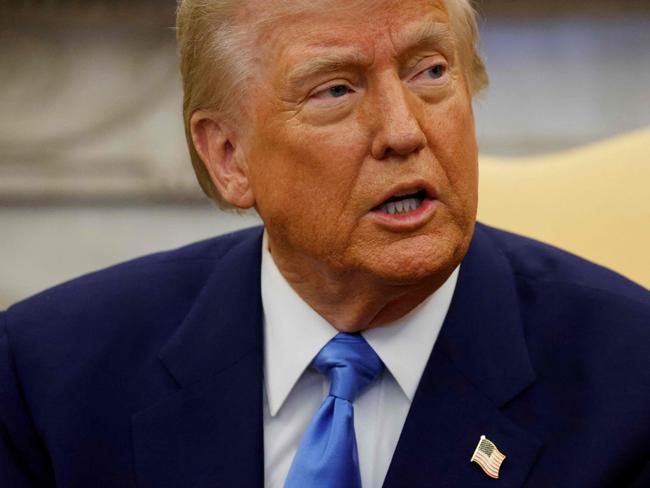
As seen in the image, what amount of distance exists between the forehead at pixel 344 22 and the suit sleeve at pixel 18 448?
2.09 feet

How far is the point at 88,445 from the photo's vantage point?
187cm

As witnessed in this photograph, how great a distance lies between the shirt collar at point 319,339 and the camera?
6.04 feet

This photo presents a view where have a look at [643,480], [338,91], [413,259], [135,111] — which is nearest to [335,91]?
[338,91]

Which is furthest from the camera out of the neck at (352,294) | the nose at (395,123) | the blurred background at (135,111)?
the blurred background at (135,111)

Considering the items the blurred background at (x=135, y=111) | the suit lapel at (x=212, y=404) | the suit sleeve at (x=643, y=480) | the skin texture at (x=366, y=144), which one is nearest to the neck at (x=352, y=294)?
the skin texture at (x=366, y=144)

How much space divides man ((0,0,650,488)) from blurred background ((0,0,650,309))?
7.32 ft

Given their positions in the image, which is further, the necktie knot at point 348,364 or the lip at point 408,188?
the necktie knot at point 348,364

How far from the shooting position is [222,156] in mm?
1956

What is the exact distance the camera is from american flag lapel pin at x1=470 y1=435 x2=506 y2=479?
1.72 metres

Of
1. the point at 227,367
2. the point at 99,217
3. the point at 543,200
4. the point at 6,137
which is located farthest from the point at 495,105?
the point at 227,367

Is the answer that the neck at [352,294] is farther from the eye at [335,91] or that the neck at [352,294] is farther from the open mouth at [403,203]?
the eye at [335,91]

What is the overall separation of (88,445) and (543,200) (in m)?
0.89

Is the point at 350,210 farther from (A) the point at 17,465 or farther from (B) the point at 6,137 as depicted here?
(B) the point at 6,137

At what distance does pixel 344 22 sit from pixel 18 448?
0.77m
